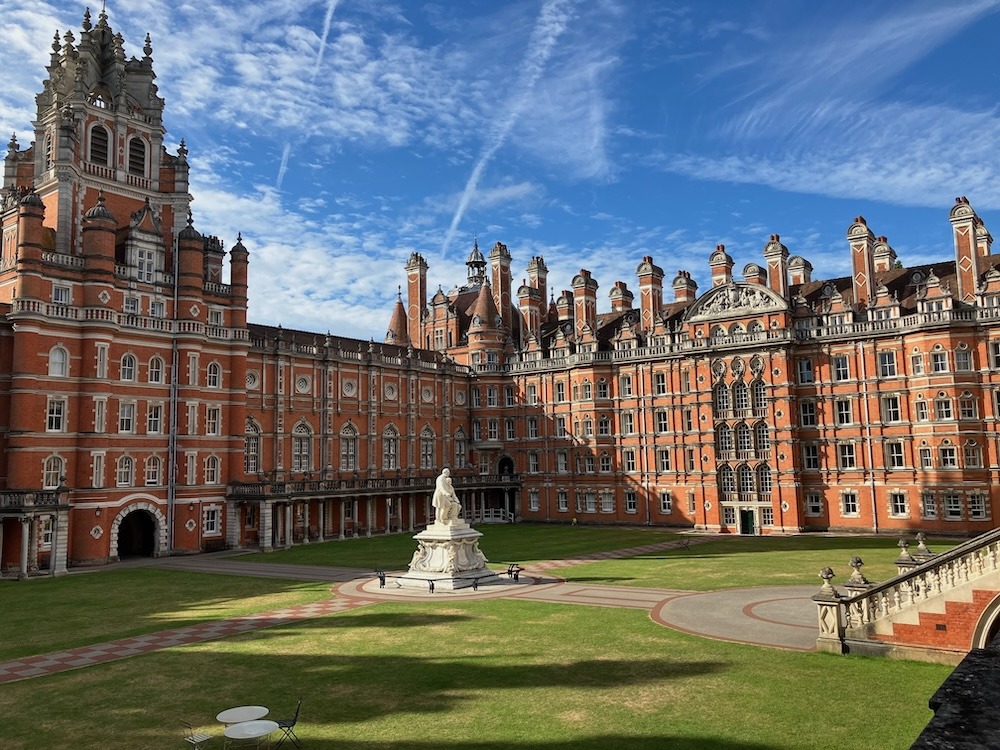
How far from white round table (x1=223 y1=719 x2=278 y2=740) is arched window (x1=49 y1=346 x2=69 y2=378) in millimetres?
39713

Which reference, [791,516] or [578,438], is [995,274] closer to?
[791,516]

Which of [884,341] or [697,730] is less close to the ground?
[884,341]

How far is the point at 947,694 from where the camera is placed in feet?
14.7

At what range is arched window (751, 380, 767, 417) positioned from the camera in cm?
6034

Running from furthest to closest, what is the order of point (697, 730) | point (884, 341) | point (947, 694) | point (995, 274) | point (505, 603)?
1. point (884, 341)
2. point (995, 274)
3. point (505, 603)
4. point (697, 730)
5. point (947, 694)

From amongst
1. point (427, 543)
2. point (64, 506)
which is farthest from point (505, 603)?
point (64, 506)

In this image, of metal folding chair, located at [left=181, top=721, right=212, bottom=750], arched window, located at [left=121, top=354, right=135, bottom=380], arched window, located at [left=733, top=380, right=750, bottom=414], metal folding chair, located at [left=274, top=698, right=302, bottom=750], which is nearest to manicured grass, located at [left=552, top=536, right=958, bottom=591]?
arched window, located at [left=733, top=380, right=750, bottom=414]

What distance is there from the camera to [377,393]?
220 feet

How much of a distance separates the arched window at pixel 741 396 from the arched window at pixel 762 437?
5.68 feet

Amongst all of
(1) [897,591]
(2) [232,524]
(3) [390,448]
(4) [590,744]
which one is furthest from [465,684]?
(3) [390,448]

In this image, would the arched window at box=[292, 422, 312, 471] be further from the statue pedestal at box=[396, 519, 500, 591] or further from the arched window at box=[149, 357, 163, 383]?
the statue pedestal at box=[396, 519, 500, 591]

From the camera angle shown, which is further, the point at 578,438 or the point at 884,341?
the point at 578,438

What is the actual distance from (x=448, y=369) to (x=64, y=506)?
3757 cm

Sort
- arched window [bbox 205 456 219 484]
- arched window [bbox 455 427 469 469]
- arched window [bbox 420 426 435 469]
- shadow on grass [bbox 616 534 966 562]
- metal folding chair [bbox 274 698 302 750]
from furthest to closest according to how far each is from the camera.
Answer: arched window [bbox 455 427 469 469]
arched window [bbox 420 426 435 469]
arched window [bbox 205 456 219 484]
shadow on grass [bbox 616 534 966 562]
metal folding chair [bbox 274 698 302 750]
